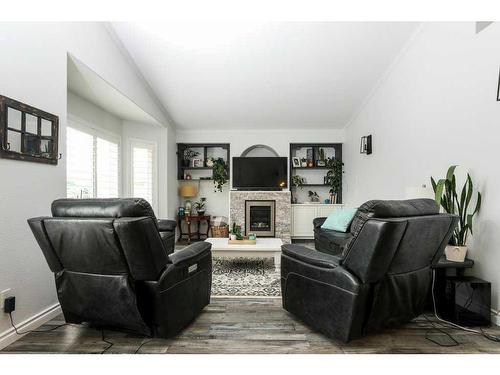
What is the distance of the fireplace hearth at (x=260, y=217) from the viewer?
18.7 feet

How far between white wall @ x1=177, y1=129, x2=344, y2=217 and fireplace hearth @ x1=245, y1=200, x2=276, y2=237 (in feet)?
2.33

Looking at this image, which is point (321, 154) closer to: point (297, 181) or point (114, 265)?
point (297, 181)

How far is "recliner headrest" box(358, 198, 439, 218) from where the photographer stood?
1.72 meters

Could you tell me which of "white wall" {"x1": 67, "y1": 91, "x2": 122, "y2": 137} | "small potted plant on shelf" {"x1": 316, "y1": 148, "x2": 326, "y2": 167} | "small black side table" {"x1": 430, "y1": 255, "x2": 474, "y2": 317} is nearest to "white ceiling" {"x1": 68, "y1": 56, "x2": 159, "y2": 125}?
"white wall" {"x1": 67, "y1": 91, "x2": 122, "y2": 137}

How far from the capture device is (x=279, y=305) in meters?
2.56

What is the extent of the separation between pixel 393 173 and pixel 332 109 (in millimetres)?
1886

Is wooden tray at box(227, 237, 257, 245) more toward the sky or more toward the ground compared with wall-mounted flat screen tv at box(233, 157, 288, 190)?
more toward the ground

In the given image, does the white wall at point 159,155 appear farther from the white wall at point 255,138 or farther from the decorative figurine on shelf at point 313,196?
the decorative figurine on shelf at point 313,196

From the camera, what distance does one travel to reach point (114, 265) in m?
1.73

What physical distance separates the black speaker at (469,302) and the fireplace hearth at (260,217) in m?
3.66

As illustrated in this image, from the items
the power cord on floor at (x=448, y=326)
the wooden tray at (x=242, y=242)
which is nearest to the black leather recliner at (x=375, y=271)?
the power cord on floor at (x=448, y=326)

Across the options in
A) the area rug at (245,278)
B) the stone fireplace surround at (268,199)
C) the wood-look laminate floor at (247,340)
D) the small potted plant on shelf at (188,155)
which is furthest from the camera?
the small potted plant on shelf at (188,155)

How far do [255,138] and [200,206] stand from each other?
1993mm

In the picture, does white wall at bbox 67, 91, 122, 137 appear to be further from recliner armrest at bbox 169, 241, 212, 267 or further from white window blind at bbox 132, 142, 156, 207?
recliner armrest at bbox 169, 241, 212, 267
